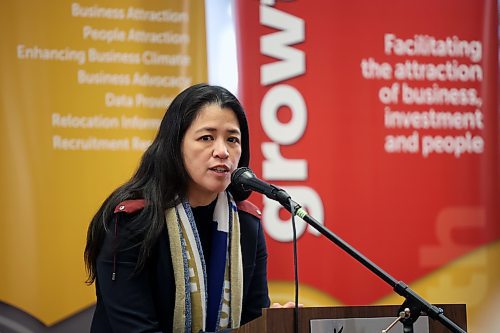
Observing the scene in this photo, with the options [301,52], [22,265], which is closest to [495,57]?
[301,52]

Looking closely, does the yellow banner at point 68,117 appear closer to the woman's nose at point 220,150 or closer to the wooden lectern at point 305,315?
the woman's nose at point 220,150

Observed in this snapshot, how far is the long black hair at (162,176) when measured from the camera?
78.0 inches

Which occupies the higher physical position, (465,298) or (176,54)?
(176,54)

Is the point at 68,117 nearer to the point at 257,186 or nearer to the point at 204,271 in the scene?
the point at 204,271

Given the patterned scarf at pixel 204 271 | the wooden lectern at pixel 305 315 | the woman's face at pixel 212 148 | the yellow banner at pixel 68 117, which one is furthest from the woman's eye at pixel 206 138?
the yellow banner at pixel 68 117

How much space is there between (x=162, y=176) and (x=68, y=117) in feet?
3.31

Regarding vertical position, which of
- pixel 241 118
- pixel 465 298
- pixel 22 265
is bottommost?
pixel 465 298

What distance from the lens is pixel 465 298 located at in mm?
3264

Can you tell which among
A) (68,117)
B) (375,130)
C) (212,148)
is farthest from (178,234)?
(375,130)

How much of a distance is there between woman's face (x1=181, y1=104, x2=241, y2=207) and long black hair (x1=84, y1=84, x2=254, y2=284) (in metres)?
0.02

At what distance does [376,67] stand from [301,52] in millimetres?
347

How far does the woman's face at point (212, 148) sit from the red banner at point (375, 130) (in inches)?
41.1

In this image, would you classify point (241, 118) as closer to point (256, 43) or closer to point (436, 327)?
point (436, 327)

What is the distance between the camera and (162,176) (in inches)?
79.7
